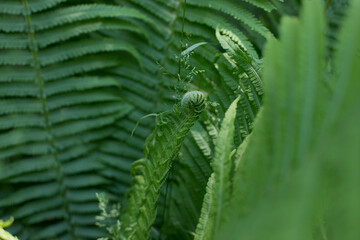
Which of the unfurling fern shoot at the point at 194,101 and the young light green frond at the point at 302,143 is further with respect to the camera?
the unfurling fern shoot at the point at 194,101

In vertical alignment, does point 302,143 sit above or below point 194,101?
below

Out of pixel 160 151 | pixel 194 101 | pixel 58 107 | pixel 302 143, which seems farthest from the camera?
pixel 58 107

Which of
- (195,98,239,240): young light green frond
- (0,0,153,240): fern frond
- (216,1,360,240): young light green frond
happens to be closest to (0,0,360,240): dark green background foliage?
(0,0,153,240): fern frond

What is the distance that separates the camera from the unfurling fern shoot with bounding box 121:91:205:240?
695mm

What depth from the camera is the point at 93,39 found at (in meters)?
1.22

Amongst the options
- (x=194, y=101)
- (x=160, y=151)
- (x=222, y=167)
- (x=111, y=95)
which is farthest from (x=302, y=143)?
(x=111, y=95)

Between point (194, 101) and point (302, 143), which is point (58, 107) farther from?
point (302, 143)

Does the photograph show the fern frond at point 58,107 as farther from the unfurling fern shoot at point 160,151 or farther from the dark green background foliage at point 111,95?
the unfurling fern shoot at point 160,151

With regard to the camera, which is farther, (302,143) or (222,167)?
(222,167)

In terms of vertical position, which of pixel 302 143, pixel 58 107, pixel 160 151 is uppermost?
pixel 58 107

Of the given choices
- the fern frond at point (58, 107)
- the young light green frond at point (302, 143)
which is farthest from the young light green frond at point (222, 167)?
the fern frond at point (58, 107)

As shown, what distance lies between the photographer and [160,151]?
0.80m

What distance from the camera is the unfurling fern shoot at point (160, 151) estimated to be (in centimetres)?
69

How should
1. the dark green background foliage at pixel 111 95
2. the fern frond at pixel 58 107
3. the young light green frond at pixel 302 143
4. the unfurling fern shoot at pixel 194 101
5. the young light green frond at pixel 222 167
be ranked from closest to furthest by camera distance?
the young light green frond at pixel 302 143 < the young light green frond at pixel 222 167 < the unfurling fern shoot at pixel 194 101 < the dark green background foliage at pixel 111 95 < the fern frond at pixel 58 107
